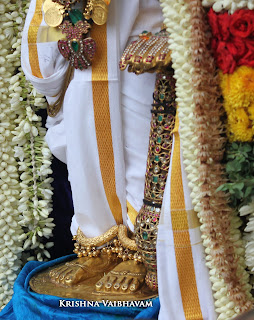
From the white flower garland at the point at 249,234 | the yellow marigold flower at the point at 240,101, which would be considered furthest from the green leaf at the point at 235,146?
the white flower garland at the point at 249,234

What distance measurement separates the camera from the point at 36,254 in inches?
97.2

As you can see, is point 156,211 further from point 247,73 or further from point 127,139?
point 247,73

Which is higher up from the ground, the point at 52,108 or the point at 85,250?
the point at 52,108

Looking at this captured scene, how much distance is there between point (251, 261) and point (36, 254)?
4.06 ft

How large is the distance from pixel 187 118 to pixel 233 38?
0.23m

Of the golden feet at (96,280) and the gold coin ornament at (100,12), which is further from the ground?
the gold coin ornament at (100,12)

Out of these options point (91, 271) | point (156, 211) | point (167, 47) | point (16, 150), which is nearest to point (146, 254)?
point (156, 211)

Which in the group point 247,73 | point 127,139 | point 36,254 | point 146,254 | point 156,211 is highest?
point 247,73

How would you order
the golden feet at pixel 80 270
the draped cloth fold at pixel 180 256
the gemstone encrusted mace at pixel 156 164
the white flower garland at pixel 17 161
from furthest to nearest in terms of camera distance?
the white flower garland at pixel 17 161, the golden feet at pixel 80 270, the gemstone encrusted mace at pixel 156 164, the draped cloth fold at pixel 180 256

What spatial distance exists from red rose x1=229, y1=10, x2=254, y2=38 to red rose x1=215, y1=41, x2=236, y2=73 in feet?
0.15

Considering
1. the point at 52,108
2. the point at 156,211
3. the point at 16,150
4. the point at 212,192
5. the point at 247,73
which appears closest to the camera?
the point at 247,73

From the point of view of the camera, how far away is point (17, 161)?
2.41 m

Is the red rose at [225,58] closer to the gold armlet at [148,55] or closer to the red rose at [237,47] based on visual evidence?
the red rose at [237,47]

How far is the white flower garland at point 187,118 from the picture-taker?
56.0 inches
